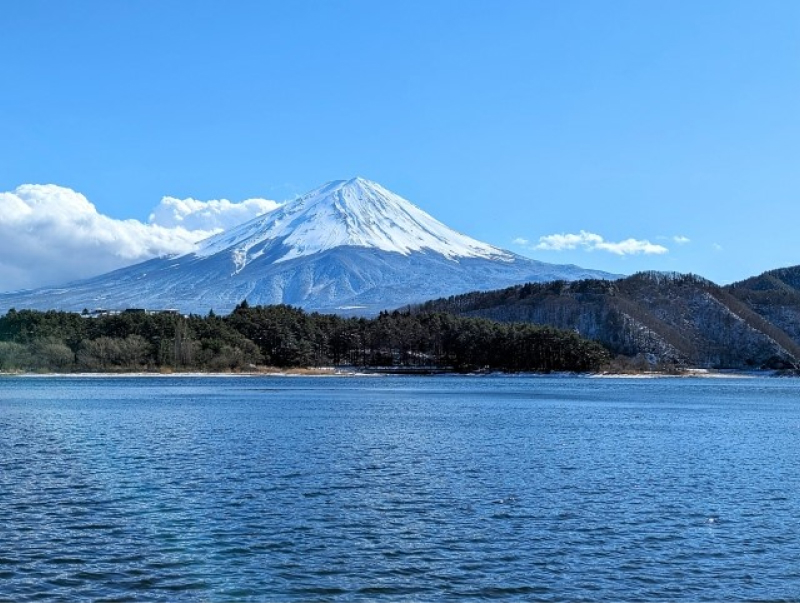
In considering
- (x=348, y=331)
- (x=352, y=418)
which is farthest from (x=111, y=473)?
(x=348, y=331)

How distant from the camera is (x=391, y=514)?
21.8 meters

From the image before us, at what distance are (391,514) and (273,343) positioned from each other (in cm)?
11640

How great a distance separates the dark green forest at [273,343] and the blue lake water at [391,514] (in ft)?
253

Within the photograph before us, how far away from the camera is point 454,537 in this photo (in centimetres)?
1944

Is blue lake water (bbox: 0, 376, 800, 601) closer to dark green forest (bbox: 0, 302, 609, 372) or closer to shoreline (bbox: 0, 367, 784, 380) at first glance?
shoreline (bbox: 0, 367, 784, 380)

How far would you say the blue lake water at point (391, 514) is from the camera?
16094mm

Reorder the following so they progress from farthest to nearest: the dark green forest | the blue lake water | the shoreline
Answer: the dark green forest, the shoreline, the blue lake water

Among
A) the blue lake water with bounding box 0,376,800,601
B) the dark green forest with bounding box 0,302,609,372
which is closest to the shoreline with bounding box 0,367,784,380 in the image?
the dark green forest with bounding box 0,302,609,372

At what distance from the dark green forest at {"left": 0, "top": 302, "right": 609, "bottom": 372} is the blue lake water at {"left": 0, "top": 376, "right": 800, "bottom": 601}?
77236 mm

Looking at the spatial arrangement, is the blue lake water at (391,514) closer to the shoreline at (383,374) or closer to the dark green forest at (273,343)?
the shoreline at (383,374)

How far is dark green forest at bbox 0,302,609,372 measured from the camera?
119 meters

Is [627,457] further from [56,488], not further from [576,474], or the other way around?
[56,488]

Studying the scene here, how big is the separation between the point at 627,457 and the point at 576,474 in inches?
219

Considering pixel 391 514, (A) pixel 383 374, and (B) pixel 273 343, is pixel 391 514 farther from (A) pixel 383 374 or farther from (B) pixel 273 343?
(A) pixel 383 374
